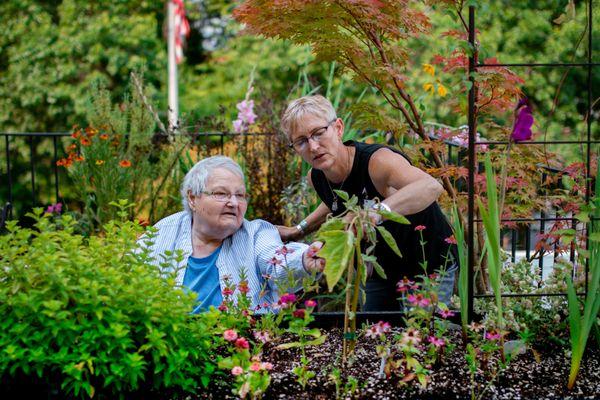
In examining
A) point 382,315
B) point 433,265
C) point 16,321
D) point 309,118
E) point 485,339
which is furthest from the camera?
point 433,265

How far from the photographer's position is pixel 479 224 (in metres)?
2.96

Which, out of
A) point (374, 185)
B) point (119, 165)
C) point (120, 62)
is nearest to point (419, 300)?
point (374, 185)

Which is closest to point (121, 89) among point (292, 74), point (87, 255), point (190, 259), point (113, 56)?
point (113, 56)

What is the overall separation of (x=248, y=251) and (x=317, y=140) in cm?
54

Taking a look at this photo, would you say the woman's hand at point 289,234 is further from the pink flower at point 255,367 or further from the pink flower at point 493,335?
the pink flower at point 255,367

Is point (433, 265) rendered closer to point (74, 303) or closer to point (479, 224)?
point (479, 224)

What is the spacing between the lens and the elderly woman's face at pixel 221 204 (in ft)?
9.06

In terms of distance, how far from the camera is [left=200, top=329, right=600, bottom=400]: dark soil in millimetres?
1932

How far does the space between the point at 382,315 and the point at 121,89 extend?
36.1 feet

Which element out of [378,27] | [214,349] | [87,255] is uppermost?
[378,27]

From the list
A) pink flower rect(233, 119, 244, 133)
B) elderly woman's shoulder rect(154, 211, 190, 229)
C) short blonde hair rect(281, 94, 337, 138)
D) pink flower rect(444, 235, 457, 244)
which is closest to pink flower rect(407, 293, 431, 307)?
pink flower rect(444, 235, 457, 244)

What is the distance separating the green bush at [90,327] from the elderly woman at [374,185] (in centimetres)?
81

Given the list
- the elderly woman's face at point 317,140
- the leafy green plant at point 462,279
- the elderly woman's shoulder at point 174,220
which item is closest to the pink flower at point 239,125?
the elderly woman's shoulder at point 174,220

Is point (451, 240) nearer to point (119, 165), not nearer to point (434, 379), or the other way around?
point (434, 379)
